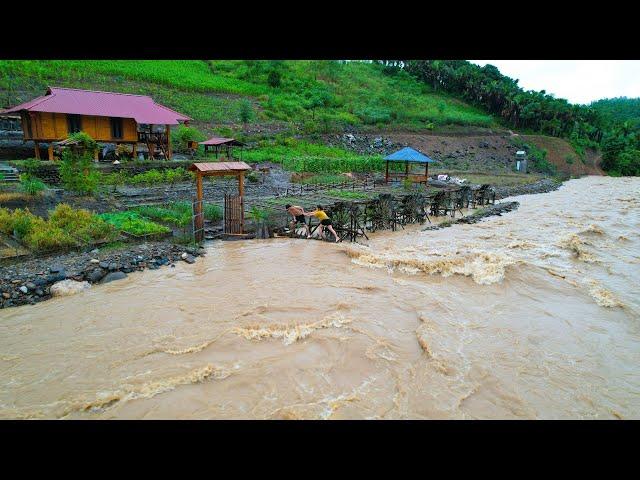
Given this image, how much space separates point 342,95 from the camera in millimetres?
51844

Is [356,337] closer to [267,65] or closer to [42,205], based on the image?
[42,205]

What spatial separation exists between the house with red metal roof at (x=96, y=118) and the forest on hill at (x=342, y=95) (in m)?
7.65

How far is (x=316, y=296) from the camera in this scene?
31.2ft

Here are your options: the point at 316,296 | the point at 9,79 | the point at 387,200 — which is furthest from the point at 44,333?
the point at 9,79

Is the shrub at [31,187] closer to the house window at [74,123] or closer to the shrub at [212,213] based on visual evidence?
the shrub at [212,213]

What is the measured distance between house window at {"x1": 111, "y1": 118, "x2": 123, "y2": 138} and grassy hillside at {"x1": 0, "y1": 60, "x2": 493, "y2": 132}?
8.78 meters

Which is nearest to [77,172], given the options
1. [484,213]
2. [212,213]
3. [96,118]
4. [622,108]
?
[212,213]

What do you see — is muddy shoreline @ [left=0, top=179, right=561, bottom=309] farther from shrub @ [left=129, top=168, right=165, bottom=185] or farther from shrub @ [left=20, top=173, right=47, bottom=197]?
shrub @ [left=129, top=168, right=165, bottom=185]

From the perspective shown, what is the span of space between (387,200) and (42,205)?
11.9 m

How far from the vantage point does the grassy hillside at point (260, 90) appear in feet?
109

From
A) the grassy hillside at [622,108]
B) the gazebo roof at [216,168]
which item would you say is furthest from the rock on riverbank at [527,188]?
the grassy hillside at [622,108]

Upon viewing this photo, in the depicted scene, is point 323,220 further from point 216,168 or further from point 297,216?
point 216,168

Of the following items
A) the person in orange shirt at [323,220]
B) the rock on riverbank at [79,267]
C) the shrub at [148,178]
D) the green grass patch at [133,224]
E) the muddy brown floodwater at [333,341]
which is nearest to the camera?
the muddy brown floodwater at [333,341]

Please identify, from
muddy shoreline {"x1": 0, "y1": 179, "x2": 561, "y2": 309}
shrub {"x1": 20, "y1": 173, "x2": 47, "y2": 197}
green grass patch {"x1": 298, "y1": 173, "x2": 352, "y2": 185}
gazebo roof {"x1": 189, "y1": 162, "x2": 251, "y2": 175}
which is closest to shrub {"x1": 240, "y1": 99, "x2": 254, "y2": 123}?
green grass patch {"x1": 298, "y1": 173, "x2": 352, "y2": 185}
